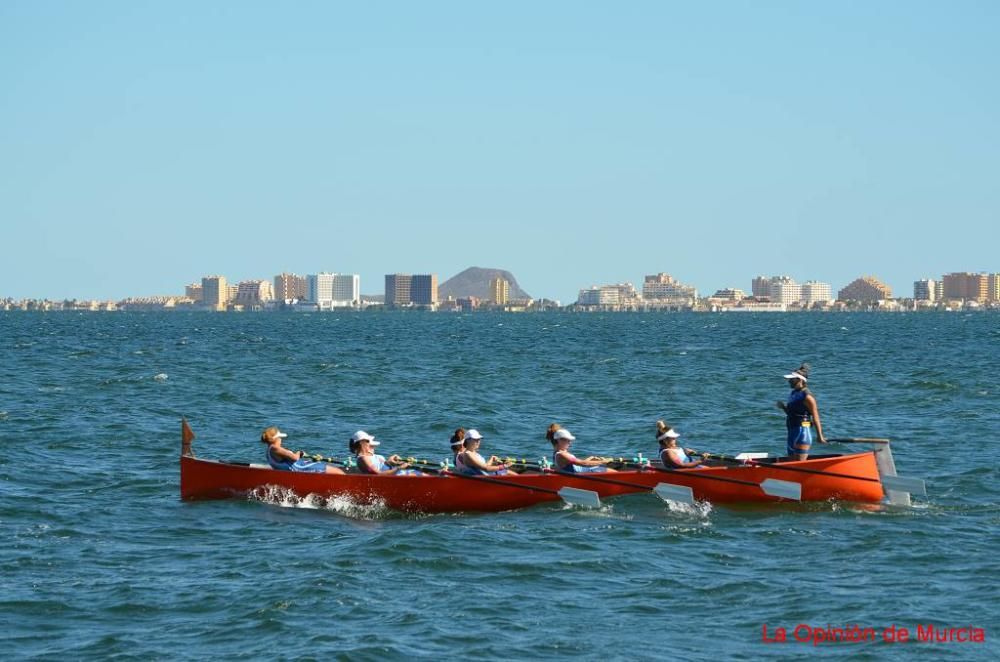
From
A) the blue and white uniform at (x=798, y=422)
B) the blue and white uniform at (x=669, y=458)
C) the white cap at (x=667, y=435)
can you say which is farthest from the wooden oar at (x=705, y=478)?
the blue and white uniform at (x=798, y=422)

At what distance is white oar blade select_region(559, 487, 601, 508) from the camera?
21.5 metres

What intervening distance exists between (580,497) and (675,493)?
1.48 metres

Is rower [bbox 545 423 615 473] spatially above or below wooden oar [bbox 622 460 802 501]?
above

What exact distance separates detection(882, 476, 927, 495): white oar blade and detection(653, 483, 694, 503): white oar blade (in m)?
3.07

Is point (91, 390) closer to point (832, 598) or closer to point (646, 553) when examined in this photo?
point (646, 553)

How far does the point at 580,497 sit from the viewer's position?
21.6 metres

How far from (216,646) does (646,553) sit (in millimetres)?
6505

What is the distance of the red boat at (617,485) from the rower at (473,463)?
0.81 feet

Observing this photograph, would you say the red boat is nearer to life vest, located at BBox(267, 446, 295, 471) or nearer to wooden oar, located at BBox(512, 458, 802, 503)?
wooden oar, located at BBox(512, 458, 802, 503)

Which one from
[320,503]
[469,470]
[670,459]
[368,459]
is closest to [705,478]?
[670,459]

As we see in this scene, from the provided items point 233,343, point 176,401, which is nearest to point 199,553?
point 176,401

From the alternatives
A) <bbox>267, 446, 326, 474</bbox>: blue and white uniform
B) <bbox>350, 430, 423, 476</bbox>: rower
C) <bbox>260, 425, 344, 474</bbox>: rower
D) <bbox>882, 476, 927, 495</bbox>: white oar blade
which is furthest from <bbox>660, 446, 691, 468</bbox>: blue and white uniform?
<bbox>267, 446, 326, 474</bbox>: blue and white uniform

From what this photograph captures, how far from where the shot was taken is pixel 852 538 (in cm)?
1962

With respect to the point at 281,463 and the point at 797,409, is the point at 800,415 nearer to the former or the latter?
the point at 797,409
